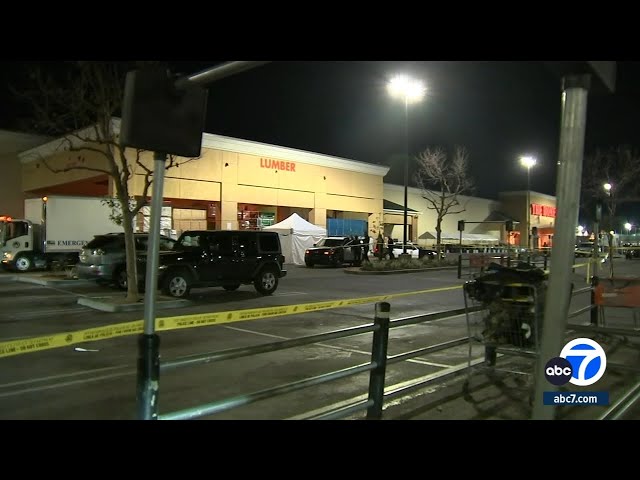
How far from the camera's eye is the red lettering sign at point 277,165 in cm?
3425

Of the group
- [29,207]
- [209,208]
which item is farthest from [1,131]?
[209,208]

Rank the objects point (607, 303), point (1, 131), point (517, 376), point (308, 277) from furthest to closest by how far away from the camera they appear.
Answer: point (1, 131)
point (308, 277)
point (607, 303)
point (517, 376)

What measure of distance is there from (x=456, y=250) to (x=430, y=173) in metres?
12.4

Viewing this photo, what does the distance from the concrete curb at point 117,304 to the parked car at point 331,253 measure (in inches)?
603

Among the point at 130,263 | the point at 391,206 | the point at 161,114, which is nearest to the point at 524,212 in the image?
the point at 391,206

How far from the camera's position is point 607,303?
7289mm

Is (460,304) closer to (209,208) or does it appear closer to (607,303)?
(607,303)

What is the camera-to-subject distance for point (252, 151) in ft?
110

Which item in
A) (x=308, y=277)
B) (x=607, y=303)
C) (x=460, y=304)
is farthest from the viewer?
(x=308, y=277)

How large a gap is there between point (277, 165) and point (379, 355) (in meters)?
31.1

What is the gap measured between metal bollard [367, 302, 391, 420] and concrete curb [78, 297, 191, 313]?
8900 millimetres

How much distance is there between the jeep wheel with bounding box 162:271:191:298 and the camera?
45.5 feet

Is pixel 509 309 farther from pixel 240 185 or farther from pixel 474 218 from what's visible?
pixel 474 218

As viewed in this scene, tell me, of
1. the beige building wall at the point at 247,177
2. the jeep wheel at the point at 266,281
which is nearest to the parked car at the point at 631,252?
the beige building wall at the point at 247,177
